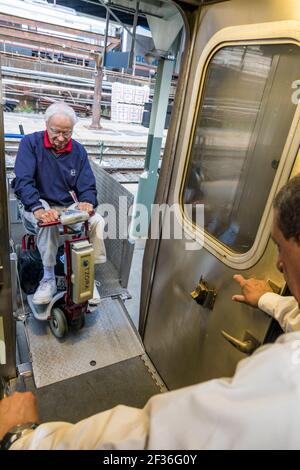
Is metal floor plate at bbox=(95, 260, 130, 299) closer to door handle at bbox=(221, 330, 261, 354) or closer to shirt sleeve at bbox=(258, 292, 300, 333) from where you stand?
door handle at bbox=(221, 330, 261, 354)

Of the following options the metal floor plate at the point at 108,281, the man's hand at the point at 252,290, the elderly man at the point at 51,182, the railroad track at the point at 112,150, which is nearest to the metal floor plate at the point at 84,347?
the metal floor plate at the point at 108,281

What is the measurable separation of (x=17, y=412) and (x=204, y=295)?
0.99 m

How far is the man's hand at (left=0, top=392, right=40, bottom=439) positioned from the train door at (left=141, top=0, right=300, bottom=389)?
33.9 inches

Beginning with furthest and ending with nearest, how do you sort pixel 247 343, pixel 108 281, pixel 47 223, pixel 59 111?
pixel 108 281, pixel 59 111, pixel 47 223, pixel 247 343

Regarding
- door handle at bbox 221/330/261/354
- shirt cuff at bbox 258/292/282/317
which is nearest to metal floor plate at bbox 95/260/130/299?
door handle at bbox 221/330/261/354

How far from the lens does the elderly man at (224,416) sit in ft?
1.74

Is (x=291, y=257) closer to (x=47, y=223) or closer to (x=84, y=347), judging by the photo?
(x=47, y=223)

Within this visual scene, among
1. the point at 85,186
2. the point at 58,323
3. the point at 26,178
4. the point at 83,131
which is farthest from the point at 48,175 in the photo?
the point at 83,131

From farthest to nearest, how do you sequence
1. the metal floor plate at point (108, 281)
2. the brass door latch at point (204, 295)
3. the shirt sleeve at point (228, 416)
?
the metal floor plate at point (108, 281) → the brass door latch at point (204, 295) → the shirt sleeve at point (228, 416)

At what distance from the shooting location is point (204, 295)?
63.3 inches

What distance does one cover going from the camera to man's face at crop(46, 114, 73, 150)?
2230 mm

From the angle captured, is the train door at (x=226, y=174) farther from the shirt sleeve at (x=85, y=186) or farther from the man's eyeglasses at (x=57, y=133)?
the man's eyeglasses at (x=57, y=133)

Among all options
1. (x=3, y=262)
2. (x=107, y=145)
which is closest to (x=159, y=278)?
(x=3, y=262)

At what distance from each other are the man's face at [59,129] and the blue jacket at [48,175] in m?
0.10
